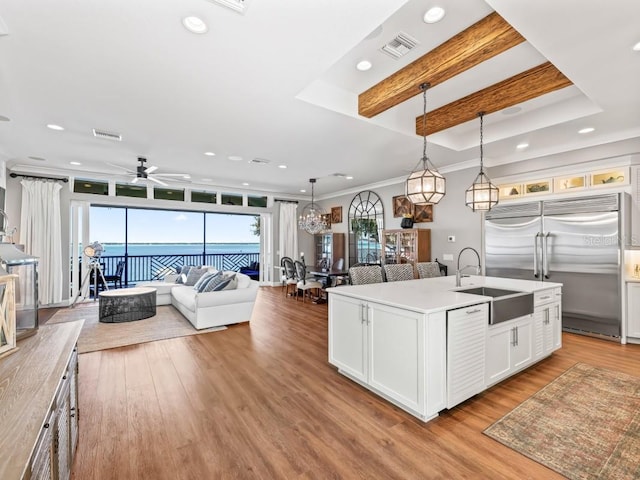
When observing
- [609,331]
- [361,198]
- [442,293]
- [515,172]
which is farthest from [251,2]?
[361,198]

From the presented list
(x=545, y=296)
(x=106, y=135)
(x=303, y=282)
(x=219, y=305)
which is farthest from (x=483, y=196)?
(x=106, y=135)

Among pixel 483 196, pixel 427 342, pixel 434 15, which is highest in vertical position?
pixel 434 15

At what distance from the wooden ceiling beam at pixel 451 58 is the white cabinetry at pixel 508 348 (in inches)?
87.7

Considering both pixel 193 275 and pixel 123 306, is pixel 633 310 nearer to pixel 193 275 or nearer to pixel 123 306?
pixel 193 275

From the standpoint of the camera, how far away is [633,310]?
3.96 meters

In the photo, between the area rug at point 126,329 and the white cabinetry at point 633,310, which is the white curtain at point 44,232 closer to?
the area rug at point 126,329

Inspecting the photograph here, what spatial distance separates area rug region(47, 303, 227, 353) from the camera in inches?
157

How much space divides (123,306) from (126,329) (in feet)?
2.05

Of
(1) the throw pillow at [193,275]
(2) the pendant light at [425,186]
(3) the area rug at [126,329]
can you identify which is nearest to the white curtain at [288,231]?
(1) the throw pillow at [193,275]

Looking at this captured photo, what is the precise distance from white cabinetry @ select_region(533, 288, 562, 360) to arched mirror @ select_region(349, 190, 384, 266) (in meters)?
4.25

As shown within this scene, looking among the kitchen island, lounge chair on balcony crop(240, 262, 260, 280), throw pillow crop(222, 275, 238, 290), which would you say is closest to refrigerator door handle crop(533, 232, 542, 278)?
the kitchen island

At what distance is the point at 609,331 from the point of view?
4098 mm

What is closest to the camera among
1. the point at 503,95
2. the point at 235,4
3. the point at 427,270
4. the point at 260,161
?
the point at 235,4

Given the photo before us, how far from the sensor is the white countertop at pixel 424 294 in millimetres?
2355
